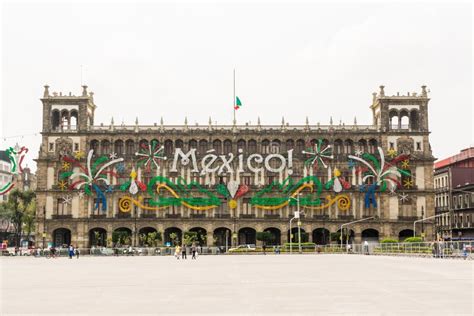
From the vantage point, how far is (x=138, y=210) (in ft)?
333

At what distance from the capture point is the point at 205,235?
335ft

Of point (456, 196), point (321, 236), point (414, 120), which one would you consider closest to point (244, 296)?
point (321, 236)

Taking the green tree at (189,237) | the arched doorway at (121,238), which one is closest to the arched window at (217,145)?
the green tree at (189,237)

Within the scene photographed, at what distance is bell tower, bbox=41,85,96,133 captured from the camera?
103750 millimetres

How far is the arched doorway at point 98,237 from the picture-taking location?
101875 mm

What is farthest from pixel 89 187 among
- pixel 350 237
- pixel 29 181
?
pixel 29 181

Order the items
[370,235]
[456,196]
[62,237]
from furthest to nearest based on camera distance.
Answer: [456,196], [62,237], [370,235]

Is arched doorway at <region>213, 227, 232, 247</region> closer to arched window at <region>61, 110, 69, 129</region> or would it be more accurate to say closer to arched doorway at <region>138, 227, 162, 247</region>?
arched doorway at <region>138, 227, 162, 247</region>

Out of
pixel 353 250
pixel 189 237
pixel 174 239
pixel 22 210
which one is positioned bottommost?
pixel 353 250

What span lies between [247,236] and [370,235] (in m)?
20.3

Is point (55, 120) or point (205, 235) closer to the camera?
point (205, 235)

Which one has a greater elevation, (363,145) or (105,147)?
(363,145)

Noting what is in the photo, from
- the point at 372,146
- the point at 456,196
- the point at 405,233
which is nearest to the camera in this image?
the point at 405,233

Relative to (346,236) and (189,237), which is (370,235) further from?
(189,237)
